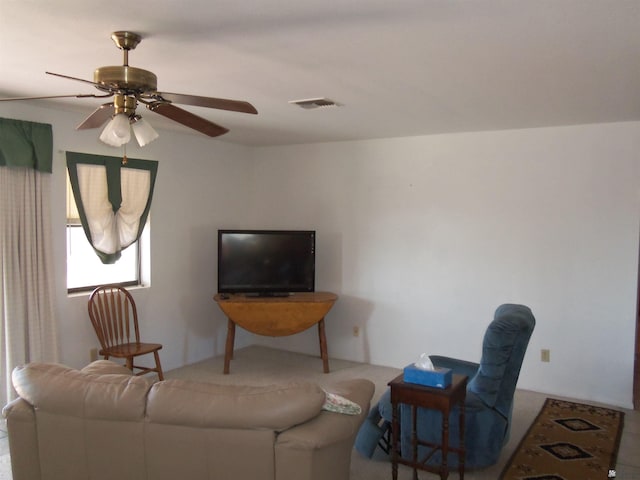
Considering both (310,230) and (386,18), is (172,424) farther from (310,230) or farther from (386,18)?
A: (310,230)

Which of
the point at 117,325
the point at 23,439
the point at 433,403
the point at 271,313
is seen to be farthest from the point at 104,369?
the point at 271,313

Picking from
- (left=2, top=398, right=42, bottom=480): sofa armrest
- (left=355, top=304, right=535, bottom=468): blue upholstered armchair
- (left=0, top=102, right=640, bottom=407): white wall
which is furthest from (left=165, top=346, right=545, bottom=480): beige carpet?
(left=2, top=398, right=42, bottom=480): sofa armrest

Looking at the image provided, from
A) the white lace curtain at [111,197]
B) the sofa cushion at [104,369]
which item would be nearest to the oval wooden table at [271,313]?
the white lace curtain at [111,197]

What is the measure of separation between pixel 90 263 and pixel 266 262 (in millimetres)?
1469

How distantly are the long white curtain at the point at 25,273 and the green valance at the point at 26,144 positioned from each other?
7 cm

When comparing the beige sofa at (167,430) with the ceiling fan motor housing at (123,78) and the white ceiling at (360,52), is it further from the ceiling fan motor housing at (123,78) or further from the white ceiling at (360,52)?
the white ceiling at (360,52)

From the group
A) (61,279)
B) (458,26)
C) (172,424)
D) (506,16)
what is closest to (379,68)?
(458,26)

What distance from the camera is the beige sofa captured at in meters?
1.99

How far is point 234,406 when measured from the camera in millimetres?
1984

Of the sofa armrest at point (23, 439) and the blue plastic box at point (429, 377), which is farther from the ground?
the blue plastic box at point (429, 377)

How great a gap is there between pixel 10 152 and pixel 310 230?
2.73m

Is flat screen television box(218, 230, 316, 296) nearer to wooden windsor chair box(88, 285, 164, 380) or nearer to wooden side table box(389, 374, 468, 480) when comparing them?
wooden windsor chair box(88, 285, 164, 380)

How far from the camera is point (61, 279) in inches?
161

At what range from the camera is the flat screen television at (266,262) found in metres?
4.99
